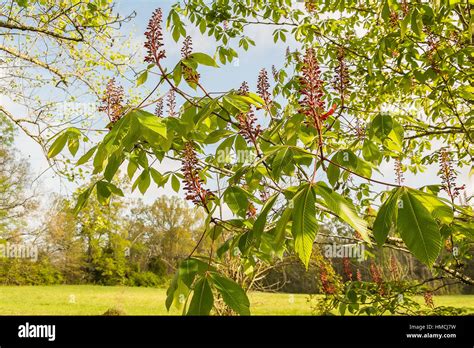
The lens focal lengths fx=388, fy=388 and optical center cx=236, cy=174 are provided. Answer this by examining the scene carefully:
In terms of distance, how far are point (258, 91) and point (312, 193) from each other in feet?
2.75

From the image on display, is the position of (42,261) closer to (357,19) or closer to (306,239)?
(357,19)

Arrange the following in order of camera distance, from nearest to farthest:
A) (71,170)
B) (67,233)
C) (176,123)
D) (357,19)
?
(176,123) < (357,19) < (71,170) < (67,233)

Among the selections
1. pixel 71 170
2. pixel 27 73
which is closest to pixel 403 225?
pixel 71 170

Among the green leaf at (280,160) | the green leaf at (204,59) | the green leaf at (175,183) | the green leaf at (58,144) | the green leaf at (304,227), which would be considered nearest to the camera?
the green leaf at (304,227)

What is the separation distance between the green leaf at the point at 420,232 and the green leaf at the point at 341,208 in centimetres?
12

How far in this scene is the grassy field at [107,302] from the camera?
54.5 feet

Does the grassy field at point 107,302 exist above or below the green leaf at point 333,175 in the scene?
below

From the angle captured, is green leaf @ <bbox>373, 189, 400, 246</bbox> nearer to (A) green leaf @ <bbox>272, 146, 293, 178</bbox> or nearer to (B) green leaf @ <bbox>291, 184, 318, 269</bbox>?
(B) green leaf @ <bbox>291, 184, 318, 269</bbox>

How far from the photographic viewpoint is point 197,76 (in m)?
1.82

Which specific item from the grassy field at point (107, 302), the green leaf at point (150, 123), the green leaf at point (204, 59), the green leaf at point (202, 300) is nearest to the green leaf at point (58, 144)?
the green leaf at point (150, 123)

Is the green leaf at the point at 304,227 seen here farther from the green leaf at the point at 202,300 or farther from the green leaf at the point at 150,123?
the green leaf at the point at 150,123

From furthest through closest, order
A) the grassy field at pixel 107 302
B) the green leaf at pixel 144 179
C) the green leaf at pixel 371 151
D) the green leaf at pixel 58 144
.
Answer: the grassy field at pixel 107 302, the green leaf at pixel 144 179, the green leaf at pixel 371 151, the green leaf at pixel 58 144

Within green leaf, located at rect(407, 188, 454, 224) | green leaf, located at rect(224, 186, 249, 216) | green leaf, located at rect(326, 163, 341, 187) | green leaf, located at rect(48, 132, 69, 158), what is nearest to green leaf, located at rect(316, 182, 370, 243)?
green leaf, located at rect(407, 188, 454, 224)

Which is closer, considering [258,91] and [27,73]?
[258,91]
